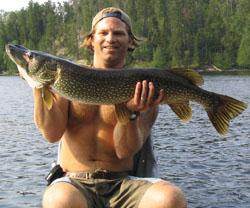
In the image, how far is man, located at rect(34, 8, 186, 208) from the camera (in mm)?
4633

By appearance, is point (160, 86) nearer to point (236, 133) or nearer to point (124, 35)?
point (124, 35)

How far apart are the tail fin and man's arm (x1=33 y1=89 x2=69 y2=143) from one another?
141cm

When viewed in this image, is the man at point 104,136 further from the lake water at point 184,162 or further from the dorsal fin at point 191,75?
the lake water at point 184,162

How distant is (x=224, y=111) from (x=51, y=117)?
1629 millimetres

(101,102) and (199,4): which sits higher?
(199,4)

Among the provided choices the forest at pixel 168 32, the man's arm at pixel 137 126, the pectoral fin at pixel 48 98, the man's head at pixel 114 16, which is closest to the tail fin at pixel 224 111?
the man's arm at pixel 137 126

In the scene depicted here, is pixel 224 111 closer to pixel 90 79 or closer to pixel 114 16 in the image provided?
pixel 90 79

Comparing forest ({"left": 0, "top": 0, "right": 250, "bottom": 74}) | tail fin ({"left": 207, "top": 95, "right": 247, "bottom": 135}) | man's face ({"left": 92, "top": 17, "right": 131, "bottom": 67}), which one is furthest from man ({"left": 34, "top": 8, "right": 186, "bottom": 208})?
forest ({"left": 0, "top": 0, "right": 250, "bottom": 74})

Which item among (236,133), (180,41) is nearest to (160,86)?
(236,133)

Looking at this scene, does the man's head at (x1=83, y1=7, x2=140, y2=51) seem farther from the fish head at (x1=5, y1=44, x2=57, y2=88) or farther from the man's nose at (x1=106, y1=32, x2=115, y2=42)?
the fish head at (x1=5, y1=44, x2=57, y2=88)

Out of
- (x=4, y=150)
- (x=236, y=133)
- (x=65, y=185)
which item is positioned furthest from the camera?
(x=236, y=133)

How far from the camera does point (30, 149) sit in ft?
48.1

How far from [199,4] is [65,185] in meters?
94.1

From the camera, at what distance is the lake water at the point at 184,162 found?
928 centimetres
